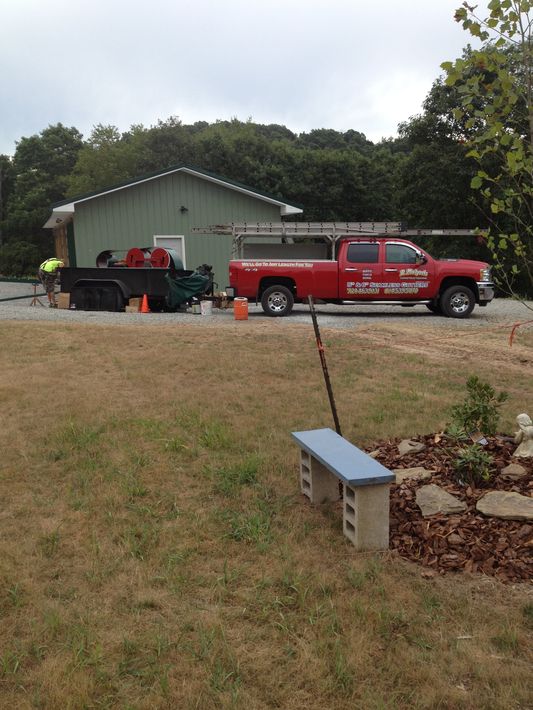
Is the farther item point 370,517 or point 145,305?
point 145,305

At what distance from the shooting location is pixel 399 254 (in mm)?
14844

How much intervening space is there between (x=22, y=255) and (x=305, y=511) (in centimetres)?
5919

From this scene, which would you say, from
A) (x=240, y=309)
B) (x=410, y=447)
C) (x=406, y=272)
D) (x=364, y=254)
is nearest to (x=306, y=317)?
(x=240, y=309)

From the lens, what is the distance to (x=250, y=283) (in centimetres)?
1504

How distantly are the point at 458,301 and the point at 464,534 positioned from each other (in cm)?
1196

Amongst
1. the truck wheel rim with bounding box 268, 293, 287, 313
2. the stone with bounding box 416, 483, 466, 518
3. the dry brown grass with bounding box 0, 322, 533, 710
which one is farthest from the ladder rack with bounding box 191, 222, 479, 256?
the stone with bounding box 416, 483, 466, 518

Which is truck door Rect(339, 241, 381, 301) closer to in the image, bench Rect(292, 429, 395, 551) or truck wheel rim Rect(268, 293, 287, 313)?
truck wheel rim Rect(268, 293, 287, 313)

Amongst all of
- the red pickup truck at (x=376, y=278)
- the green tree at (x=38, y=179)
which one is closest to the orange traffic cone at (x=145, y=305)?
the red pickup truck at (x=376, y=278)

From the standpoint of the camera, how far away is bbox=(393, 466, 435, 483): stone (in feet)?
14.1

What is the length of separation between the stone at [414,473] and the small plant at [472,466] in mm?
217

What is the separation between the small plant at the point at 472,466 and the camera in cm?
413

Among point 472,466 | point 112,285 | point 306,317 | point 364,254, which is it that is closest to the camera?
point 472,466

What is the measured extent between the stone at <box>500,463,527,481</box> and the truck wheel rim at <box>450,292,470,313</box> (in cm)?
1111

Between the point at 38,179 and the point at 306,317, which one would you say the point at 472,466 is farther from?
the point at 38,179
